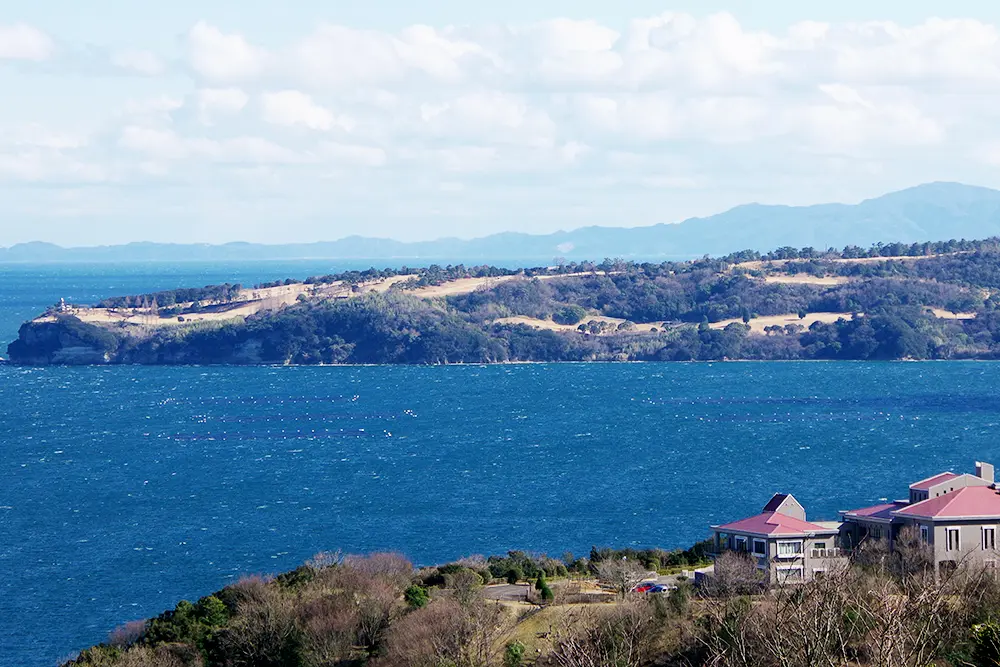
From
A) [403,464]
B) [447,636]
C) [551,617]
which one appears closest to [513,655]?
[447,636]

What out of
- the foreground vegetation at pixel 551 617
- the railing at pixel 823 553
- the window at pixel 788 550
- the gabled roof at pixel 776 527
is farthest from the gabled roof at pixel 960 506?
the window at pixel 788 550

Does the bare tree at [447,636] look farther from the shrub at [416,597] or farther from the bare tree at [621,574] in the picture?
the bare tree at [621,574]

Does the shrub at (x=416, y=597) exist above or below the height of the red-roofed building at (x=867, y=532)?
below

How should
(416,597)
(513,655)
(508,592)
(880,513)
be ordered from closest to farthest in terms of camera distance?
(513,655) → (416,597) → (508,592) → (880,513)

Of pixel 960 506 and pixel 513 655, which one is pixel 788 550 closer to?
pixel 960 506

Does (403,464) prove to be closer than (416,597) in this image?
No

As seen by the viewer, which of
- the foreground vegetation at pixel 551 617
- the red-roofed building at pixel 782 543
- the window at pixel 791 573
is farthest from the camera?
the red-roofed building at pixel 782 543

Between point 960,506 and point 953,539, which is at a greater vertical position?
point 960,506

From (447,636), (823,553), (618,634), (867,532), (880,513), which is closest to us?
(618,634)
